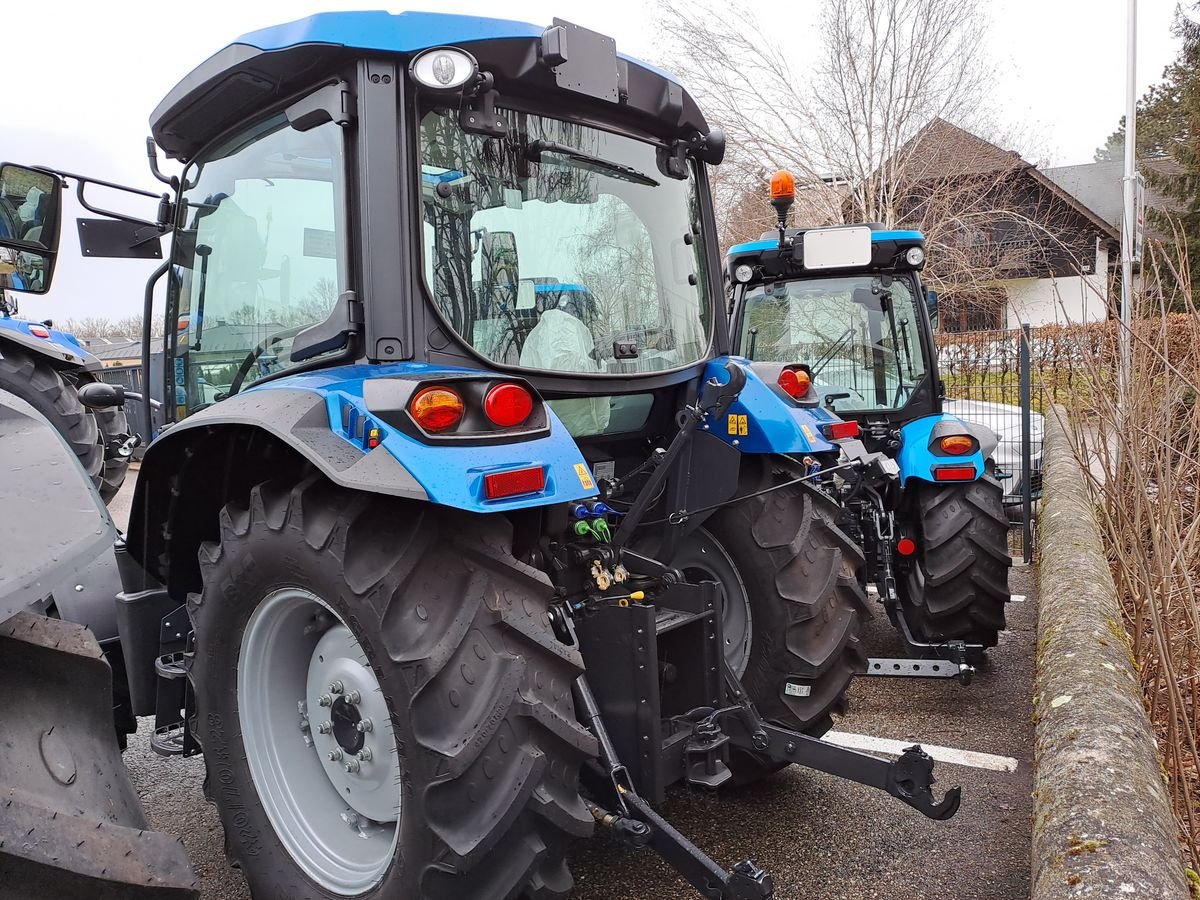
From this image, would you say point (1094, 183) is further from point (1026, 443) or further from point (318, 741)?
point (318, 741)

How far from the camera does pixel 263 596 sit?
242 cm

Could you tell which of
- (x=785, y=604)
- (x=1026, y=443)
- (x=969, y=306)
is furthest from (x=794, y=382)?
(x=969, y=306)

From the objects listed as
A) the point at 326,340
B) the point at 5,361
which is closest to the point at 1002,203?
the point at 5,361

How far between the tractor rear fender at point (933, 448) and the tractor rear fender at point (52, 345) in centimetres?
532

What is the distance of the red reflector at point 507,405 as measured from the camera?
2193 millimetres

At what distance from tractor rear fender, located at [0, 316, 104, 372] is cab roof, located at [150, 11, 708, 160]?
3.82 meters

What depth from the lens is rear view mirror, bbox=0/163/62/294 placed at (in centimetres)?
290

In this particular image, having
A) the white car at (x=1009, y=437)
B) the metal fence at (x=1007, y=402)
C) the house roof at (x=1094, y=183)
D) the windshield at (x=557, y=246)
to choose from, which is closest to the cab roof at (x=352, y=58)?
the windshield at (x=557, y=246)

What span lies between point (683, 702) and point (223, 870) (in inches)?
61.4

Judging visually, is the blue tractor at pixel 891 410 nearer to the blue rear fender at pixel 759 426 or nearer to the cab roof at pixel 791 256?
the cab roof at pixel 791 256

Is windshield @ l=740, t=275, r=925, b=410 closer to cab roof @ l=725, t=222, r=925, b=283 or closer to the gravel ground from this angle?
cab roof @ l=725, t=222, r=925, b=283

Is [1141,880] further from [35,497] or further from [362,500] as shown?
[35,497]

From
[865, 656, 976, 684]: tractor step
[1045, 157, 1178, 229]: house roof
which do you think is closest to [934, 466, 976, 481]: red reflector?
[865, 656, 976, 684]: tractor step

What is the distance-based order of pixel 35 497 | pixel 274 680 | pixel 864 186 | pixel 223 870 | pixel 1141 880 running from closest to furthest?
pixel 35 497
pixel 1141 880
pixel 274 680
pixel 223 870
pixel 864 186
